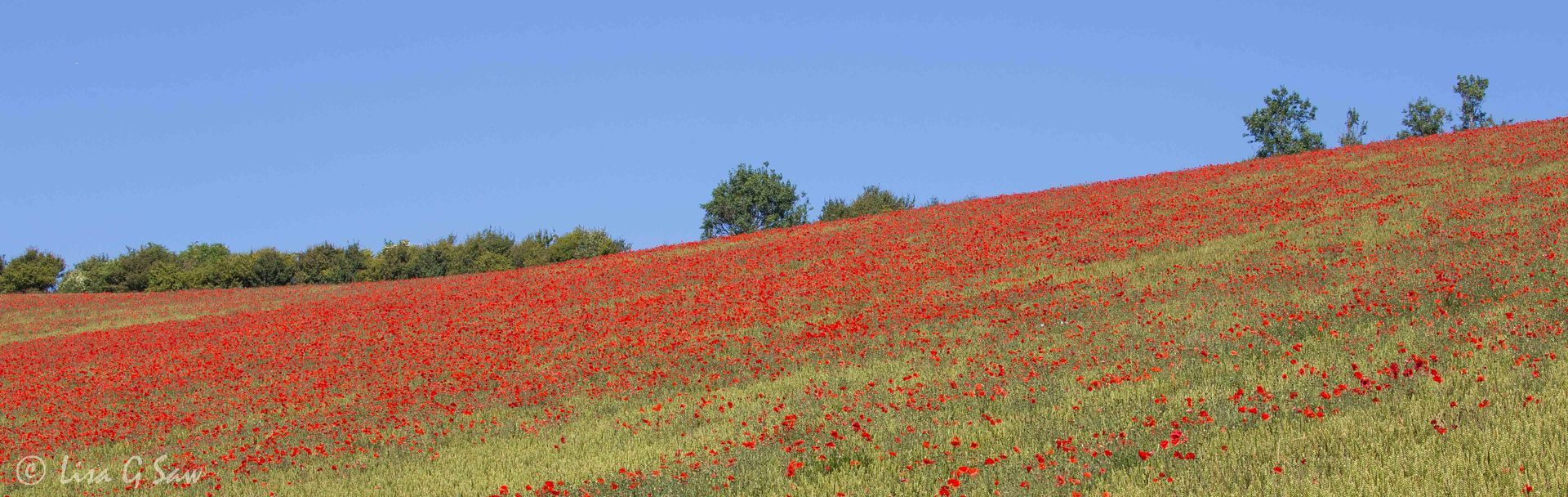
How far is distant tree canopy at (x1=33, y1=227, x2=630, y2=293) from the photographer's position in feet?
210

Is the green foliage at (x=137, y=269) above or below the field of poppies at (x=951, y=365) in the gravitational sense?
above

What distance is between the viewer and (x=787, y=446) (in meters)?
12.8

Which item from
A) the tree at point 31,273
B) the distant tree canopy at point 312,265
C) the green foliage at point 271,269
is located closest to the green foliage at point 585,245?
the distant tree canopy at point 312,265

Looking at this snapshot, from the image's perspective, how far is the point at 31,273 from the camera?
68.1m

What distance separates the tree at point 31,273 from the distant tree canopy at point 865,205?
148 ft

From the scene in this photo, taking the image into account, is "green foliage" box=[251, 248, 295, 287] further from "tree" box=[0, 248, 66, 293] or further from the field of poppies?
the field of poppies

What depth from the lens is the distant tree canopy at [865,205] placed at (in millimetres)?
68375

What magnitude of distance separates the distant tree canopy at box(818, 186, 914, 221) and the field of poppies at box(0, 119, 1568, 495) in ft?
101

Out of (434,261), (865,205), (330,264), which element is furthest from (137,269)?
(865,205)

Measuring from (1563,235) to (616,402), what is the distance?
16264mm

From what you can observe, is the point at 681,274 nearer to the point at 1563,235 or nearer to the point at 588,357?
the point at 588,357

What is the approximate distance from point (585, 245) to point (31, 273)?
32.1 meters

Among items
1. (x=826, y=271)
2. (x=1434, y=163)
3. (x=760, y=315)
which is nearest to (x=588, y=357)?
(x=760, y=315)

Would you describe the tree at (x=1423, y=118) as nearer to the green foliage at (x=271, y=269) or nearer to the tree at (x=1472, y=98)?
the tree at (x=1472, y=98)
